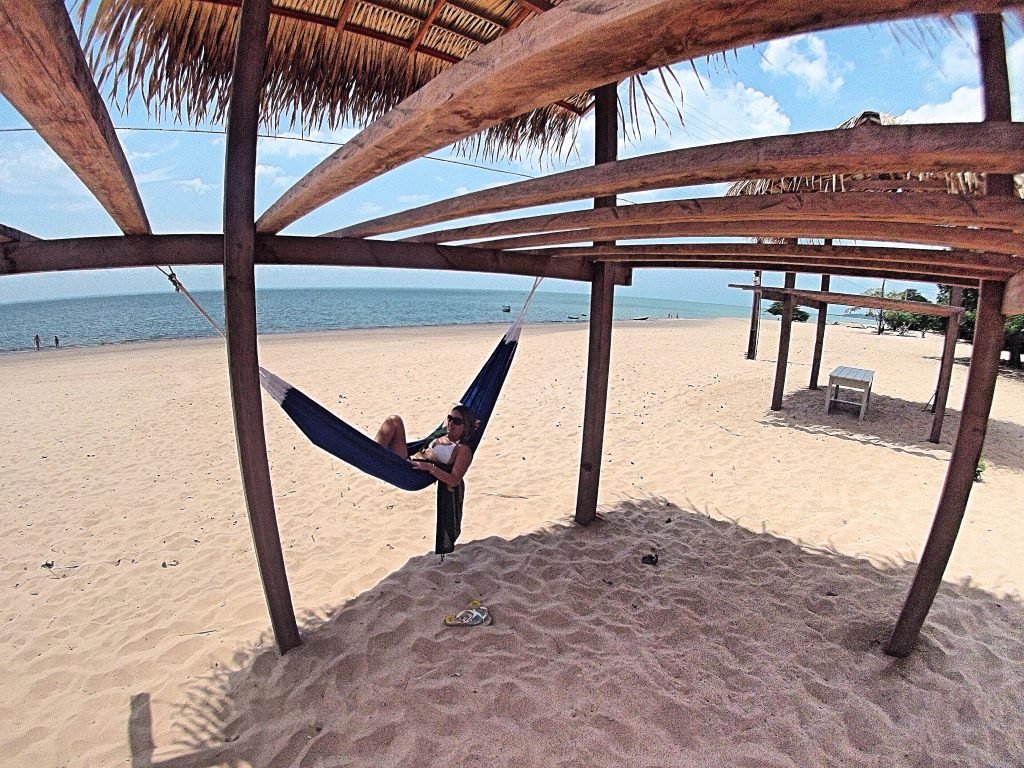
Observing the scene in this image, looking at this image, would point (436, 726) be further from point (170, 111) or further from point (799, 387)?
point (799, 387)

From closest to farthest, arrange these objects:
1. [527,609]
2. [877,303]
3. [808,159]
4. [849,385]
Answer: [808,159] < [527,609] < [877,303] < [849,385]

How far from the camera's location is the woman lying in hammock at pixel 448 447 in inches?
93.0

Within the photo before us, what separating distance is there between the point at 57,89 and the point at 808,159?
1.10 metres

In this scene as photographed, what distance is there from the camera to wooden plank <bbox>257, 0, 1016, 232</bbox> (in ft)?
1.63

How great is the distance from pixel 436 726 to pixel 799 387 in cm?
659

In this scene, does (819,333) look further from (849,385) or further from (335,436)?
(335,436)

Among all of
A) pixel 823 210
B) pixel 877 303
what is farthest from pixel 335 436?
pixel 877 303

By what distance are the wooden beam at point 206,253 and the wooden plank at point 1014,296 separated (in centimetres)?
181

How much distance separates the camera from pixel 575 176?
3.68ft

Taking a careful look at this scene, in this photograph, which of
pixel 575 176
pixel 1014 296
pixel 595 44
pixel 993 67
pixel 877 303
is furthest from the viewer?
pixel 877 303

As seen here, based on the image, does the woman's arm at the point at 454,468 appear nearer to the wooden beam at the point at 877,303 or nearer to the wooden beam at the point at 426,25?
the wooden beam at the point at 426,25

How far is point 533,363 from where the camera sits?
9.01 metres

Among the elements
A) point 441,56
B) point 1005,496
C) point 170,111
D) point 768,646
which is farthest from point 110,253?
point 1005,496

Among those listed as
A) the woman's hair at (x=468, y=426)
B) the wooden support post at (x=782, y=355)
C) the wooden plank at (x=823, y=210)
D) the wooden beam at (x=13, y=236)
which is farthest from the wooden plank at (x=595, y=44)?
the wooden support post at (x=782, y=355)
